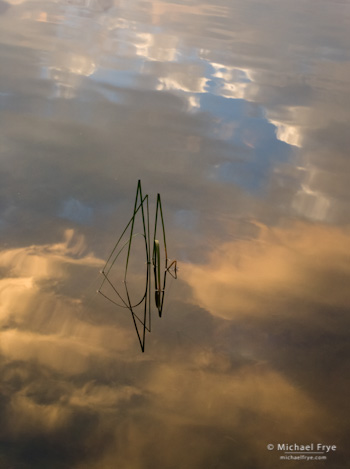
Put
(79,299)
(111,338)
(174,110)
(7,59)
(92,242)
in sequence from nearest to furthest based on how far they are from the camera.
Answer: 1. (111,338)
2. (79,299)
3. (92,242)
4. (174,110)
5. (7,59)

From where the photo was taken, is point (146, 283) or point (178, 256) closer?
point (146, 283)

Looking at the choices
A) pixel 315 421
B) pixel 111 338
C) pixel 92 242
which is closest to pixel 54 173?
pixel 92 242

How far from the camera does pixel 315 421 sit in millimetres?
1507

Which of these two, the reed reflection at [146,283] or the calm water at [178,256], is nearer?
the calm water at [178,256]

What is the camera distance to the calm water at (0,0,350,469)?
1.45 m

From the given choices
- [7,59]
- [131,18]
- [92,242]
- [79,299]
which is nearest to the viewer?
[79,299]

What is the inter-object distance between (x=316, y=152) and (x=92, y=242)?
1.44 meters

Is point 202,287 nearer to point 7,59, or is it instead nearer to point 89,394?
point 89,394

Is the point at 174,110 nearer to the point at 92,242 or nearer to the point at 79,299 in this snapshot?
the point at 92,242

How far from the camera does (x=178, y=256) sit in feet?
6.94

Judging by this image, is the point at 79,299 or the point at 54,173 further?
the point at 54,173

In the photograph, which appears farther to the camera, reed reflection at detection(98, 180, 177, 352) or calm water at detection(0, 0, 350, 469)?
reed reflection at detection(98, 180, 177, 352)

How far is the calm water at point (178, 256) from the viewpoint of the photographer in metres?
1.45

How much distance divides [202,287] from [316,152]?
1.40m
